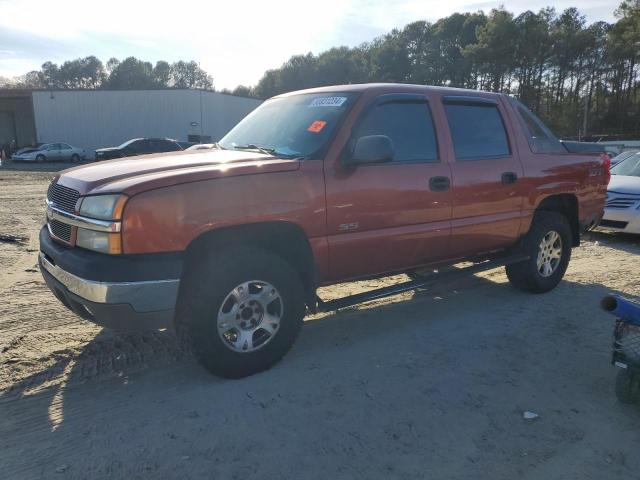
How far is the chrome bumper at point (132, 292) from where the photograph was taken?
114 inches

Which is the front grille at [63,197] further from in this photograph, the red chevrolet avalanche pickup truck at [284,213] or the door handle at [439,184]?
the door handle at [439,184]

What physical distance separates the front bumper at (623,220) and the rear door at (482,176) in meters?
4.38

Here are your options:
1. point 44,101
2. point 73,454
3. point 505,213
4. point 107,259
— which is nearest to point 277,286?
point 107,259

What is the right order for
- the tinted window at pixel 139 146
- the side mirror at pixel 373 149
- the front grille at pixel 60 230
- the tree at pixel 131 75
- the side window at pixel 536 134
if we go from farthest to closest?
1. the tree at pixel 131 75
2. the tinted window at pixel 139 146
3. the side window at pixel 536 134
4. the side mirror at pixel 373 149
5. the front grille at pixel 60 230

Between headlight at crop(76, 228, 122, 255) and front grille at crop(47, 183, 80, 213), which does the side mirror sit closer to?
headlight at crop(76, 228, 122, 255)

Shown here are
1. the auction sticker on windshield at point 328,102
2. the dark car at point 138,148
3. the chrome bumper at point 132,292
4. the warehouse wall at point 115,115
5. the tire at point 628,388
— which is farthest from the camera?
the warehouse wall at point 115,115

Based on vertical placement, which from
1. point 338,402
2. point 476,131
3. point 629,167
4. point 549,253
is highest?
point 476,131

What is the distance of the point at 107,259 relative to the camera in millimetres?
2939

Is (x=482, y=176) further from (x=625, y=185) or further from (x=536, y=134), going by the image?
(x=625, y=185)

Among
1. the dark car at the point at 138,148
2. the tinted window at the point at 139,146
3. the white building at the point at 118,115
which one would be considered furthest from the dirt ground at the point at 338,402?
the white building at the point at 118,115

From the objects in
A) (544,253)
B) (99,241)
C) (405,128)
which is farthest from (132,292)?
(544,253)

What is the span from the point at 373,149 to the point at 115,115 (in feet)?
134

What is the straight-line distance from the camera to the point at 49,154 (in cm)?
3291

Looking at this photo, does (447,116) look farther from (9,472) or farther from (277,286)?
(9,472)
